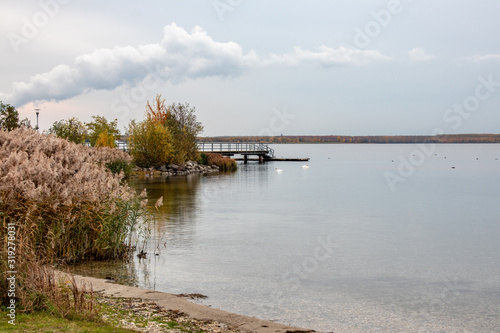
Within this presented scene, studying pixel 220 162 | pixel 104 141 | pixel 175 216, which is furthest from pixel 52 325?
pixel 220 162

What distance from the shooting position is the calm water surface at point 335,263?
9.61 metres

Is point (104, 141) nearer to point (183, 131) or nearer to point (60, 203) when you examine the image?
point (183, 131)

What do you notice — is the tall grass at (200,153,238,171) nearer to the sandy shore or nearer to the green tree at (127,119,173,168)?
the green tree at (127,119,173,168)

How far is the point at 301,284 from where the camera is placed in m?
11.5

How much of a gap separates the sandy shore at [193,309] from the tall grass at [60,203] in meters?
1.67

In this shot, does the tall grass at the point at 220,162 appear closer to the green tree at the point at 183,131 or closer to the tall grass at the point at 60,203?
the green tree at the point at 183,131

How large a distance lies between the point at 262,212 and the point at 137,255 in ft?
35.3

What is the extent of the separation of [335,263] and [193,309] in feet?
19.7

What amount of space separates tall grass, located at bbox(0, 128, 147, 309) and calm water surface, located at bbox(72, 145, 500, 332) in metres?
0.68

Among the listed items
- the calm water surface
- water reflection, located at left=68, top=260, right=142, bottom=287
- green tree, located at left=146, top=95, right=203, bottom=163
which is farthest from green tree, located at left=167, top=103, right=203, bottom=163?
water reflection, located at left=68, top=260, right=142, bottom=287

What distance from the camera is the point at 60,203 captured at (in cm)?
1178

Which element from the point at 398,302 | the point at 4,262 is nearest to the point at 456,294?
the point at 398,302

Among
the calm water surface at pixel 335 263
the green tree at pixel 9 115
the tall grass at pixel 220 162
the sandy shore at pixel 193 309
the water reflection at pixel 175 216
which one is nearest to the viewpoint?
the sandy shore at pixel 193 309

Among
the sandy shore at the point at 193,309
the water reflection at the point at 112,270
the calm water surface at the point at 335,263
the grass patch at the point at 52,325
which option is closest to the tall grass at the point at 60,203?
the water reflection at the point at 112,270
